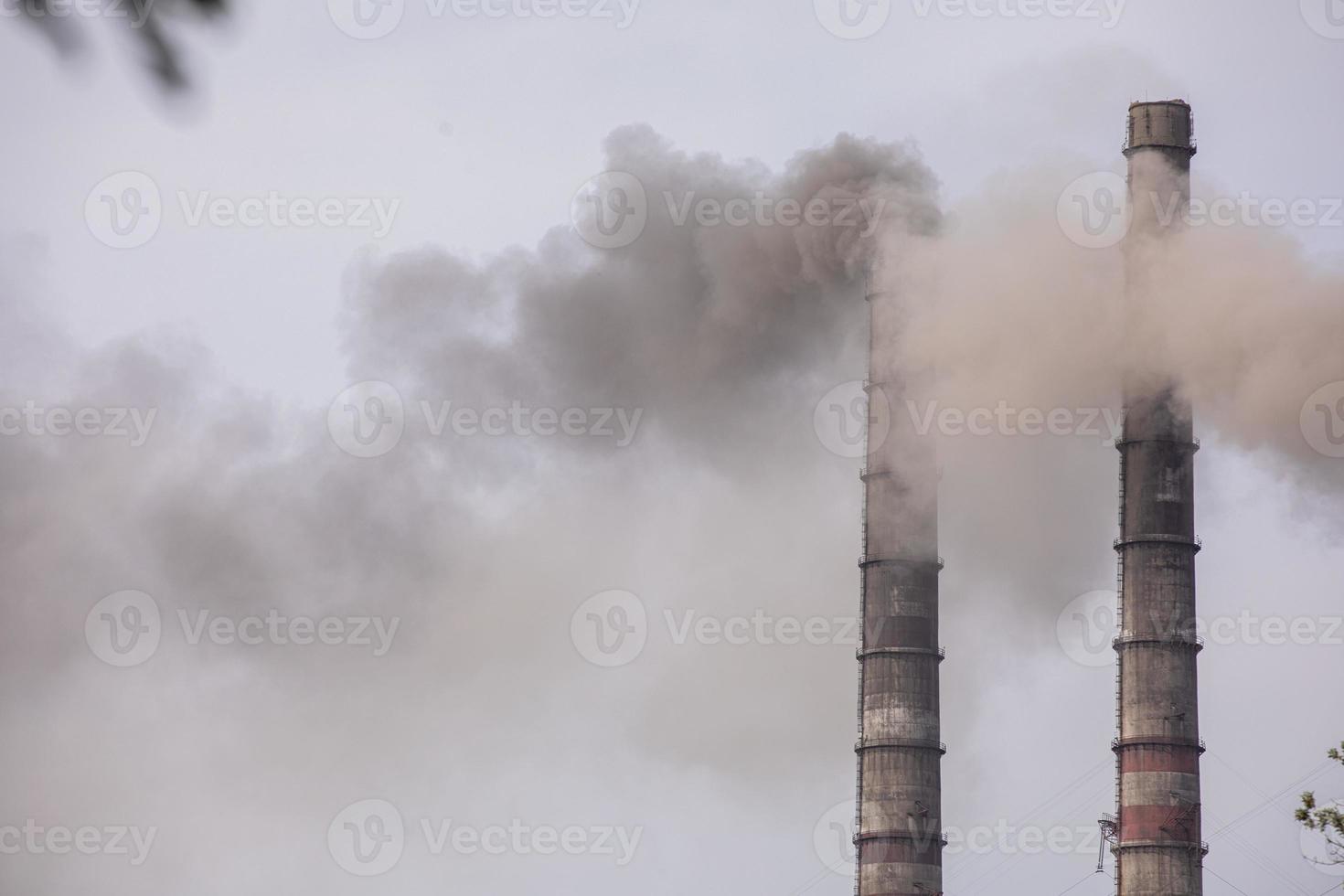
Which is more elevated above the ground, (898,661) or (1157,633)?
(1157,633)

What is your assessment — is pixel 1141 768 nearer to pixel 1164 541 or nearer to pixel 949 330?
pixel 1164 541

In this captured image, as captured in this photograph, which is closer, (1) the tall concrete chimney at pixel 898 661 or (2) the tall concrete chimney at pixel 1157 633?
(2) the tall concrete chimney at pixel 1157 633

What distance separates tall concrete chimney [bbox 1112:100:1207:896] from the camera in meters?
36.3

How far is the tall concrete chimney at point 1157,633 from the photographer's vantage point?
36281 millimetres

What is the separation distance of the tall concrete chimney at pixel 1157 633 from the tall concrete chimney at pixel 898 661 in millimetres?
3632

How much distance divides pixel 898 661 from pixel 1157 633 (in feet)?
16.3

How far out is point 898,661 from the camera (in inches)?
1476

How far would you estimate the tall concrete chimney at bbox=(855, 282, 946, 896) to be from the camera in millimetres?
37156

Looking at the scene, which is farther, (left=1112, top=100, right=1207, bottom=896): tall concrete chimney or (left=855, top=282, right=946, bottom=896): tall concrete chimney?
(left=855, top=282, right=946, bottom=896): tall concrete chimney

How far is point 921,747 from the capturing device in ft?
123

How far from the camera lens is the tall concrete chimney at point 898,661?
122ft

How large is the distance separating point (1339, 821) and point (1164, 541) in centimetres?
1776

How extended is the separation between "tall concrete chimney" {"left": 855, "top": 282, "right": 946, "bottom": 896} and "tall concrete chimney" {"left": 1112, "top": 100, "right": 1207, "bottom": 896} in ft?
11.9

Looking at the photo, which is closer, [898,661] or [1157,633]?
[1157,633]
